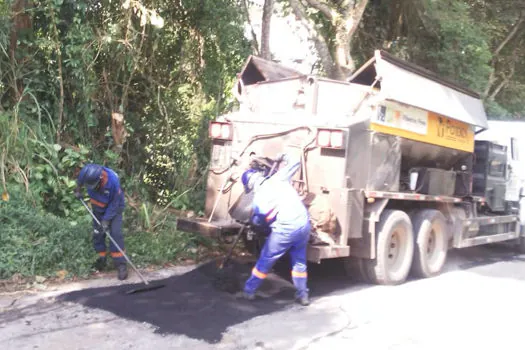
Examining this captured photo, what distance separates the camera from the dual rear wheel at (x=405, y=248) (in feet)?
21.5

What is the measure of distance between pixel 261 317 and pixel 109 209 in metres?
2.20

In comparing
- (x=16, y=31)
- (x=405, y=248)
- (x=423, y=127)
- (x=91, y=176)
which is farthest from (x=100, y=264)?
(x=423, y=127)

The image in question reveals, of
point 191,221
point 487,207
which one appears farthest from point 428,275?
point 191,221

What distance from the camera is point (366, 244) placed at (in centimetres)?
637

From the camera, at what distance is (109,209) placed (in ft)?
20.4

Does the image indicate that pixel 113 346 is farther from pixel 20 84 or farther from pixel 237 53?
pixel 237 53

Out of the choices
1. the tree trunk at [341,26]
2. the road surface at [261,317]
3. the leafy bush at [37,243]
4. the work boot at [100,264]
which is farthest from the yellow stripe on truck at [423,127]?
the leafy bush at [37,243]

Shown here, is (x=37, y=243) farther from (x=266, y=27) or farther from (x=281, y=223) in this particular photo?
(x=266, y=27)

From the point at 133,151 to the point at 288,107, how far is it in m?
2.90

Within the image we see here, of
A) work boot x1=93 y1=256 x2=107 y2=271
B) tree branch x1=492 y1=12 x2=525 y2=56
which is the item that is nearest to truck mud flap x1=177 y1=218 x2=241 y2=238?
work boot x1=93 y1=256 x2=107 y2=271

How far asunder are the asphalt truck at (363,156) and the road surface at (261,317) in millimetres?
557

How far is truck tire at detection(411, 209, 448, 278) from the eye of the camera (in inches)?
282

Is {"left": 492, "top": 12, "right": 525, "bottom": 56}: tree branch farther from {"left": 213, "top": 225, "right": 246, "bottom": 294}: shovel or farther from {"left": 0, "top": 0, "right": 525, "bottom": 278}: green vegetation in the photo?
{"left": 213, "top": 225, "right": 246, "bottom": 294}: shovel

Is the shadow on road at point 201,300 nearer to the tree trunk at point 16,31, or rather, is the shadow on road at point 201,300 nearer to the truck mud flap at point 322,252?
the truck mud flap at point 322,252
